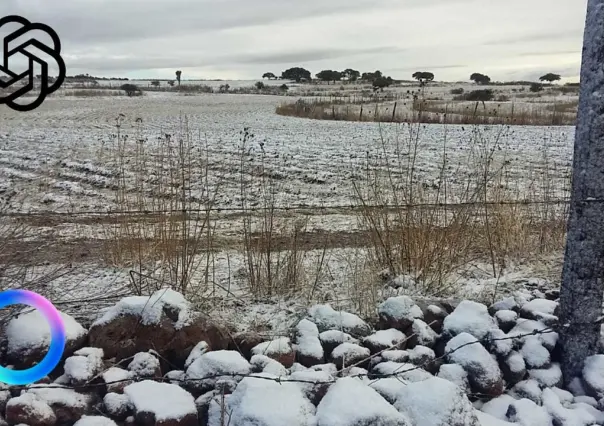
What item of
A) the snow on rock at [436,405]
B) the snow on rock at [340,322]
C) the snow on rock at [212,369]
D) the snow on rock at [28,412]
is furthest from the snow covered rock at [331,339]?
the snow on rock at [28,412]

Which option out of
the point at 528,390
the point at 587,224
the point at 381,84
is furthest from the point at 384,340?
the point at 381,84

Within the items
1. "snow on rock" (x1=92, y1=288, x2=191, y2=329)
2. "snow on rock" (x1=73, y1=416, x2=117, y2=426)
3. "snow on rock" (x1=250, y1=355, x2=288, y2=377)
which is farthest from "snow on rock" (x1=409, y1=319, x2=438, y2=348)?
"snow on rock" (x1=73, y1=416, x2=117, y2=426)

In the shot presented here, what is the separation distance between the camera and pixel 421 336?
3.14 metres

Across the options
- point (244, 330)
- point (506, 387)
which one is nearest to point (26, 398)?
point (244, 330)

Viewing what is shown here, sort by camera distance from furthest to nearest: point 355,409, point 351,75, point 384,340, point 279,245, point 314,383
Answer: point 351,75 < point 279,245 < point 384,340 < point 314,383 < point 355,409

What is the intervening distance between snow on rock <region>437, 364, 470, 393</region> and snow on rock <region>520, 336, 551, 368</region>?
1.36 feet

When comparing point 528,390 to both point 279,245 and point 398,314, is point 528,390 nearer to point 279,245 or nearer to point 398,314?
point 398,314

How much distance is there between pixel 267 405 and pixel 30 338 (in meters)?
1.26

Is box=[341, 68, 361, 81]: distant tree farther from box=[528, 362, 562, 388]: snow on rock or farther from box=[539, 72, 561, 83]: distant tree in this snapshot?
box=[528, 362, 562, 388]: snow on rock

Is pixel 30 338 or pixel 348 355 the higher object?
pixel 30 338

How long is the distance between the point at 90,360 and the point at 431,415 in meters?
1.57

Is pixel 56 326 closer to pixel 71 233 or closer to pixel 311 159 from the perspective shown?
pixel 71 233

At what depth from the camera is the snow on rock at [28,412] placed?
2.27 meters

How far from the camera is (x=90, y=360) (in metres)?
2.63
